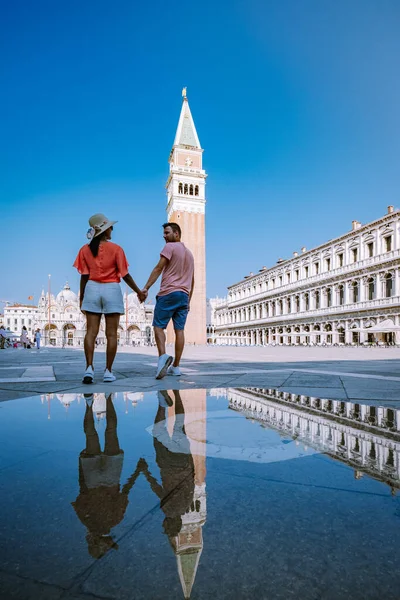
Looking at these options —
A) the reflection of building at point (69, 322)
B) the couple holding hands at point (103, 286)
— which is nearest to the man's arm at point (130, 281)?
the couple holding hands at point (103, 286)

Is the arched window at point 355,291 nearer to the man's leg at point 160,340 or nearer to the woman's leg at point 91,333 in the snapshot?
the man's leg at point 160,340

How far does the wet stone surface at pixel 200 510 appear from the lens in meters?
0.56

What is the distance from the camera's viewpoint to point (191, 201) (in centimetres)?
4475

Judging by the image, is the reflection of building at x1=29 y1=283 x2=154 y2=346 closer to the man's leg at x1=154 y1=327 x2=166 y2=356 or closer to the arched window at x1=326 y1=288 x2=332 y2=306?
the arched window at x1=326 y1=288 x2=332 y2=306

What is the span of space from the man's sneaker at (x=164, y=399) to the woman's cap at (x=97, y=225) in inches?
59.9

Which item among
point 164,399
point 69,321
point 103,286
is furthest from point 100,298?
point 69,321

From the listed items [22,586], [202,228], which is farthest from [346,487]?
[202,228]

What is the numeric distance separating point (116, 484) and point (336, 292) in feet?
114

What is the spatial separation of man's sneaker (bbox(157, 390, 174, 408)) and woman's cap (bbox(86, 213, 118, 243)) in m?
1.52

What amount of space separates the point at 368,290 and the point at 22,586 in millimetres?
32372

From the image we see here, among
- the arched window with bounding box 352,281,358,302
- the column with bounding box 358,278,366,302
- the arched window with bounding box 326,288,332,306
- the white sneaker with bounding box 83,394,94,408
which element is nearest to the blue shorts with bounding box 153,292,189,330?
the white sneaker with bounding box 83,394,94,408

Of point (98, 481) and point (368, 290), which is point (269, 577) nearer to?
point (98, 481)

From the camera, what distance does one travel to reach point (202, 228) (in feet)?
145

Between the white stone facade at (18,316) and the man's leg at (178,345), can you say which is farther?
the white stone facade at (18,316)
